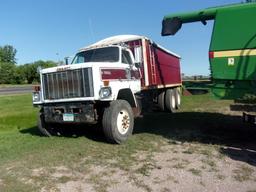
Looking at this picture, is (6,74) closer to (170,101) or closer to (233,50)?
(170,101)

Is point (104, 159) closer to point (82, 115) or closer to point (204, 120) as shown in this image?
point (82, 115)

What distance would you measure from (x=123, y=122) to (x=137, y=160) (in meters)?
1.97

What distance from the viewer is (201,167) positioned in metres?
6.61

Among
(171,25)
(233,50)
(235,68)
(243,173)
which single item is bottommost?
(243,173)

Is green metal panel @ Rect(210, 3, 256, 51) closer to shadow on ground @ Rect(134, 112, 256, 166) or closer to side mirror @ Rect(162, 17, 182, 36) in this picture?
side mirror @ Rect(162, 17, 182, 36)

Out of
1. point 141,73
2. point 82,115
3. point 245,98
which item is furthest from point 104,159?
point 141,73

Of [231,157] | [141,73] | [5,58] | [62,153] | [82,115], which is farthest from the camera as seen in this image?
[5,58]

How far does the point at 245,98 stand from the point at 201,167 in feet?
7.53

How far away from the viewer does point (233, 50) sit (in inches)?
304

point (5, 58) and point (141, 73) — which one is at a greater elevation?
point (5, 58)

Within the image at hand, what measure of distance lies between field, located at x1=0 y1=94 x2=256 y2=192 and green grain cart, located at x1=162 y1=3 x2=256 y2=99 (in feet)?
4.40

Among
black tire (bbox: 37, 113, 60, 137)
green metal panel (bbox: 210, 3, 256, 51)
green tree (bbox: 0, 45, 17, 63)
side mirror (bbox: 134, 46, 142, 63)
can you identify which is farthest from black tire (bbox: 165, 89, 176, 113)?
green tree (bbox: 0, 45, 17, 63)

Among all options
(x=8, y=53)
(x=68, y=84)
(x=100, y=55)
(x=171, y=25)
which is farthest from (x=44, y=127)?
(x=8, y=53)

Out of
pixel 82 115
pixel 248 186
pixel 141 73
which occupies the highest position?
pixel 141 73
